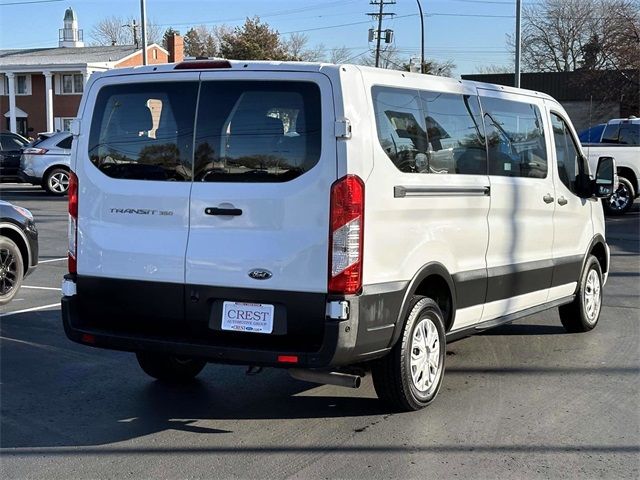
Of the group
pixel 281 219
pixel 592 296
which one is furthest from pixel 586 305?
pixel 281 219

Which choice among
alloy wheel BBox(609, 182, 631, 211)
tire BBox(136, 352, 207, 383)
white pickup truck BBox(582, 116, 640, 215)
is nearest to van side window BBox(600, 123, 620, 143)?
white pickup truck BBox(582, 116, 640, 215)

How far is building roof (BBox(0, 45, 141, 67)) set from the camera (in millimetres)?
53562

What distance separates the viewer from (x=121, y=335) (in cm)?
519

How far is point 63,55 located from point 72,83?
9.04ft

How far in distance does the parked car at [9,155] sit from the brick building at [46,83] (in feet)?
90.4

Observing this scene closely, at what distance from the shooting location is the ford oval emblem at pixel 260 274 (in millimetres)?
4773

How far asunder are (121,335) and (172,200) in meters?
0.93

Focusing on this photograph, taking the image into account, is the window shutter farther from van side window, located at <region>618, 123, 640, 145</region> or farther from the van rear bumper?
the van rear bumper

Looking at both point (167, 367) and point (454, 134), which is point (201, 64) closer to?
point (454, 134)

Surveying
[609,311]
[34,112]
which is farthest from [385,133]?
[34,112]

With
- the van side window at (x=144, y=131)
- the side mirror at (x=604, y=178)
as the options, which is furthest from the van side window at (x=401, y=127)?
the side mirror at (x=604, y=178)

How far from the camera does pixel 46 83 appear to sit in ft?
175

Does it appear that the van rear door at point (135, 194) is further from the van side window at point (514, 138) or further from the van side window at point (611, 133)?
the van side window at point (611, 133)

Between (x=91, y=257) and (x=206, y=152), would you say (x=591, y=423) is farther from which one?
(x=91, y=257)
